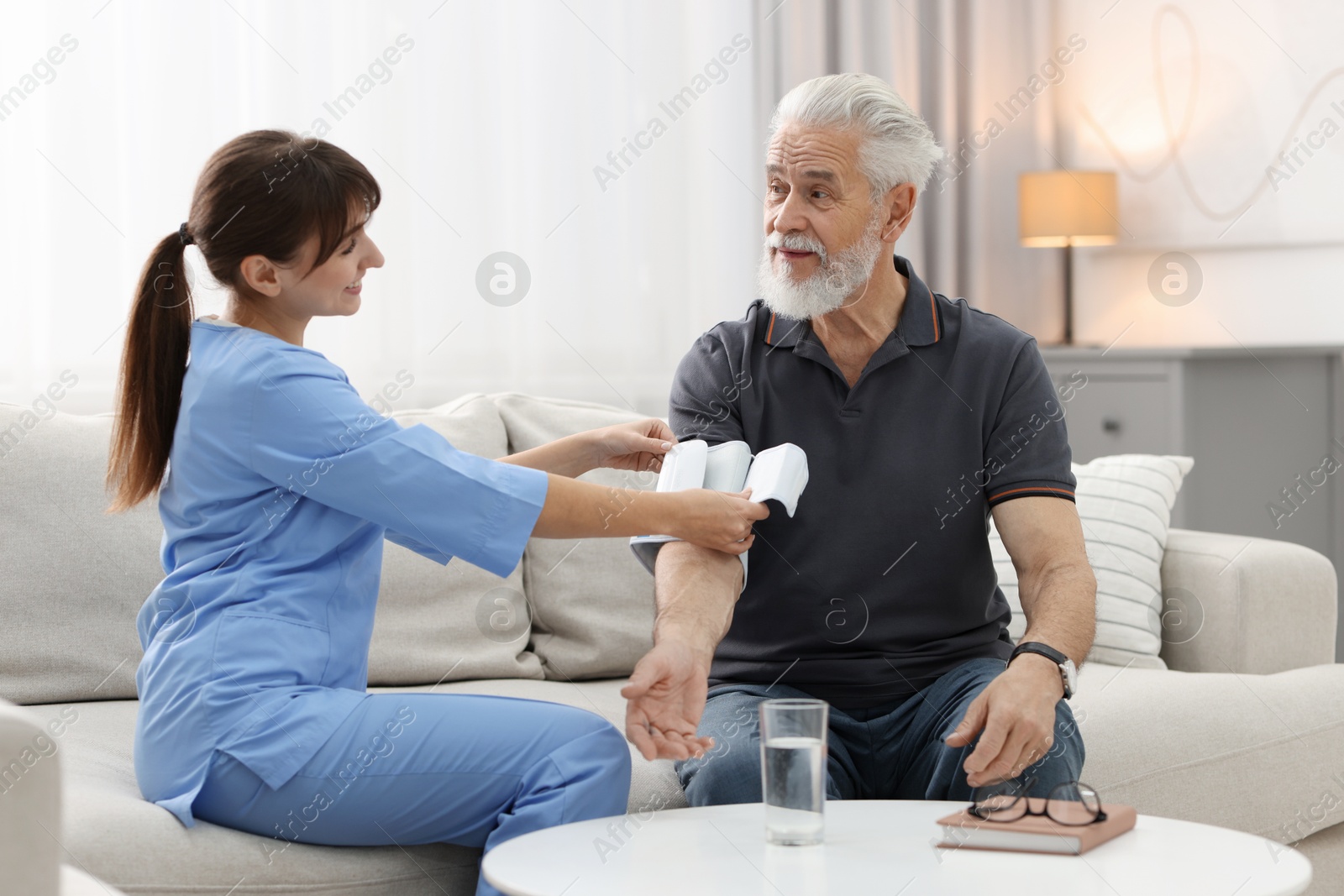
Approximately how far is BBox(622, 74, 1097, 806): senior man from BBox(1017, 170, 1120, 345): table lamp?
180 centimetres

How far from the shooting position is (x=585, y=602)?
204 centimetres

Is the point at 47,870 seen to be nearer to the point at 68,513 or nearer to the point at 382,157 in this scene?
the point at 68,513

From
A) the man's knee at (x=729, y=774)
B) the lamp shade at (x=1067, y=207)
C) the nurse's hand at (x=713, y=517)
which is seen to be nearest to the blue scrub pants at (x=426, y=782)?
the man's knee at (x=729, y=774)

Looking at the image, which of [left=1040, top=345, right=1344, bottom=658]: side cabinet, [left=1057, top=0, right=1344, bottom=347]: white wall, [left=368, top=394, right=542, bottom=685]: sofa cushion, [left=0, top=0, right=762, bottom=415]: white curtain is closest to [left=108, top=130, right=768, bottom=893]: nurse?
[left=368, top=394, right=542, bottom=685]: sofa cushion

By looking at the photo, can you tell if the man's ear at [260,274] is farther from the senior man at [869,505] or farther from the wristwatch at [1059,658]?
the wristwatch at [1059,658]

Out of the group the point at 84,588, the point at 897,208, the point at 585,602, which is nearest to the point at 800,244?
the point at 897,208

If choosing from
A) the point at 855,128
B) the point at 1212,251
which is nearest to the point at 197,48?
the point at 855,128

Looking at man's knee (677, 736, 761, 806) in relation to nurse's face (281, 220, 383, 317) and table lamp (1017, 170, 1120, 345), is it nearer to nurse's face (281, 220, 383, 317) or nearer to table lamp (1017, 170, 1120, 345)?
nurse's face (281, 220, 383, 317)

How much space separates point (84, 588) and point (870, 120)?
1.23m

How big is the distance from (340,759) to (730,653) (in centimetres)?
53

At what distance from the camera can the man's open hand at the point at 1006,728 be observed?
1.29 m

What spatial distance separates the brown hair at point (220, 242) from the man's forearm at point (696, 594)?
0.52m

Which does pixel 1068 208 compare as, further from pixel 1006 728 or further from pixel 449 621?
pixel 1006 728

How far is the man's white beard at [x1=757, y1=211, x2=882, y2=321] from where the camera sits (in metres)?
1.65
